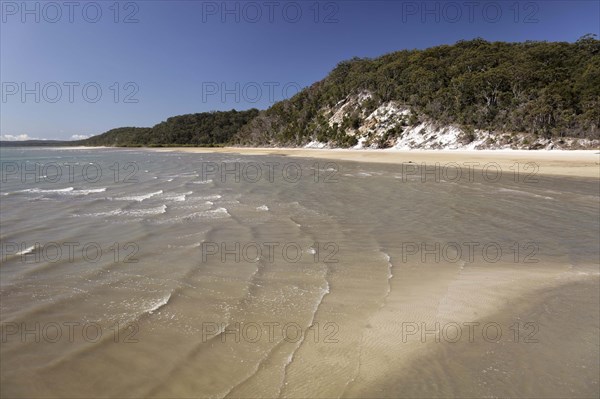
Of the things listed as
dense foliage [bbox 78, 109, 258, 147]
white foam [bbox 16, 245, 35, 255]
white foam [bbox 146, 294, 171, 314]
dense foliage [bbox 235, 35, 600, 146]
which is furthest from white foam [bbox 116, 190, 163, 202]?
dense foliage [bbox 78, 109, 258, 147]

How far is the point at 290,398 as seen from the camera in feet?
8.72

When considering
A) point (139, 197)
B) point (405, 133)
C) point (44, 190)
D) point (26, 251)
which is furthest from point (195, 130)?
point (26, 251)

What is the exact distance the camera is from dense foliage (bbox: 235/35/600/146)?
35.5 metres

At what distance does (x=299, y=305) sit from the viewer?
14.0ft

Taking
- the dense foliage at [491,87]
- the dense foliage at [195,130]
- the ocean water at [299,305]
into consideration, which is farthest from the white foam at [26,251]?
the dense foliage at [195,130]

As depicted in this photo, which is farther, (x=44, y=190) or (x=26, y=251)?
(x=44, y=190)

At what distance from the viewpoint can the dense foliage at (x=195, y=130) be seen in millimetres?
129750

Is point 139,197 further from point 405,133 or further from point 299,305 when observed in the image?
point 405,133

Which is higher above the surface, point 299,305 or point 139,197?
point 139,197

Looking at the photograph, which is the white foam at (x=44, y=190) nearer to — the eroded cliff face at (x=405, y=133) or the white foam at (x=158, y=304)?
the white foam at (x=158, y=304)

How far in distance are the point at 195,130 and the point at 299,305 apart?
141728mm

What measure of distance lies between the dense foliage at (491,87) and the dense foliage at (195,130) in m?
61.4

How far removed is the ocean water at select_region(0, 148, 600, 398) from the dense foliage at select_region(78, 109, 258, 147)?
119m

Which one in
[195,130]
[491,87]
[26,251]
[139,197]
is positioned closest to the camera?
[26,251]
